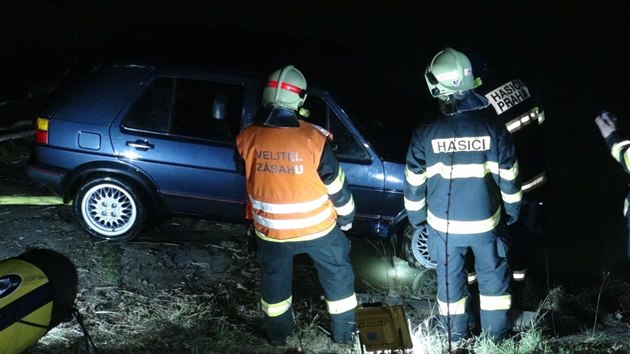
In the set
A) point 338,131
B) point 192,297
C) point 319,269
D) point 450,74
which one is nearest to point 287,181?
point 319,269

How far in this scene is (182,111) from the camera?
233 inches

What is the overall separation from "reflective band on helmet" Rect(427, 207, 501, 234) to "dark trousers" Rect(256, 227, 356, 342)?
0.62 meters

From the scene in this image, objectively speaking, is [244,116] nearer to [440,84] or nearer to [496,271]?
[440,84]

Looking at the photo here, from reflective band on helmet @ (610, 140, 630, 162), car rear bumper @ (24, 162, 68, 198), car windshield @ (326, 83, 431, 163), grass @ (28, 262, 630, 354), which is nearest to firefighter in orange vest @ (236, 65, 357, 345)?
grass @ (28, 262, 630, 354)

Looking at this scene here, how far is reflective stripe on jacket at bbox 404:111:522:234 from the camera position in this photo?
13.5 ft

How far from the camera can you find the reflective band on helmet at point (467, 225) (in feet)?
13.9

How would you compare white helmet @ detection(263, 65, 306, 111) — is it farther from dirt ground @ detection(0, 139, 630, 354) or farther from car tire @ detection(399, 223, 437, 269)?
car tire @ detection(399, 223, 437, 269)

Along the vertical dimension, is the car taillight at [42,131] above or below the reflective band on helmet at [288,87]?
below

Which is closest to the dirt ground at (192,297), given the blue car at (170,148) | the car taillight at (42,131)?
the blue car at (170,148)

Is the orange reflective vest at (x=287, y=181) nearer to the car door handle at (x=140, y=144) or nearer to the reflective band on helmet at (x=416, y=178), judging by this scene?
the reflective band on helmet at (x=416, y=178)

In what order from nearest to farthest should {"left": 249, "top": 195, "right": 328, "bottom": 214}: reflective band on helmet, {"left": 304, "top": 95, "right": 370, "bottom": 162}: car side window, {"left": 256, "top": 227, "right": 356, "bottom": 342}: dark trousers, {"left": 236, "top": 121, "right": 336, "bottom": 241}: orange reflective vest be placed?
1. {"left": 236, "top": 121, "right": 336, "bottom": 241}: orange reflective vest
2. {"left": 249, "top": 195, "right": 328, "bottom": 214}: reflective band on helmet
3. {"left": 256, "top": 227, "right": 356, "bottom": 342}: dark trousers
4. {"left": 304, "top": 95, "right": 370, "bottom": 162}: car side window

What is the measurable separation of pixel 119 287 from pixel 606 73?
11002 mm

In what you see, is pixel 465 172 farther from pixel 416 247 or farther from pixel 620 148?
pixel 416 247

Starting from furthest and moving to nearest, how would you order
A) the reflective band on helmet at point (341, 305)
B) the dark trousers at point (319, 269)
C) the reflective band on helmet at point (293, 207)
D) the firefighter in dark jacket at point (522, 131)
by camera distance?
1. the firefighter in dark jacket at point (522, 131)
2. the reflective band on helmet at point (341, 305)
3. the dark trousers at point (319, 269)
4. the reflective band on helmet at point (293, 207)
